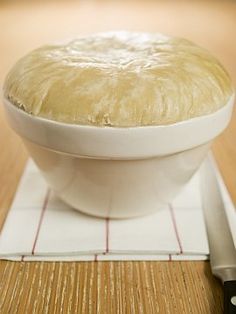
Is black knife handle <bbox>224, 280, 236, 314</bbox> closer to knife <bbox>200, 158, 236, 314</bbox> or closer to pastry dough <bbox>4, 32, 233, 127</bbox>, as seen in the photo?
knife <bbox>200, 158, 236, 314</bbox>

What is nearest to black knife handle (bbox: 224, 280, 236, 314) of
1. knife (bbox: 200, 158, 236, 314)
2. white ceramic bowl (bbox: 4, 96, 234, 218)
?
knife (bbox: 200, 158, 236, 314)

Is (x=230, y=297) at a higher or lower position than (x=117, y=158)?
lower

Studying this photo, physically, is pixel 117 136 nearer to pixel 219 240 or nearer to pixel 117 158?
pixel 117 158

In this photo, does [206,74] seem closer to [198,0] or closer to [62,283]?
[62,283]

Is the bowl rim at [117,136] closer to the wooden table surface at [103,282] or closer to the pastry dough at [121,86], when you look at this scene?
the pastry dough at [121,86]

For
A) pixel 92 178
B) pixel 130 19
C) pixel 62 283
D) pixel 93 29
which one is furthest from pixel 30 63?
pixel 130 19

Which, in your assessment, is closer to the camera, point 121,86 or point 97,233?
point 121,86

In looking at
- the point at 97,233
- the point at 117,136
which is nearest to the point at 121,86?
the point at 117,136
